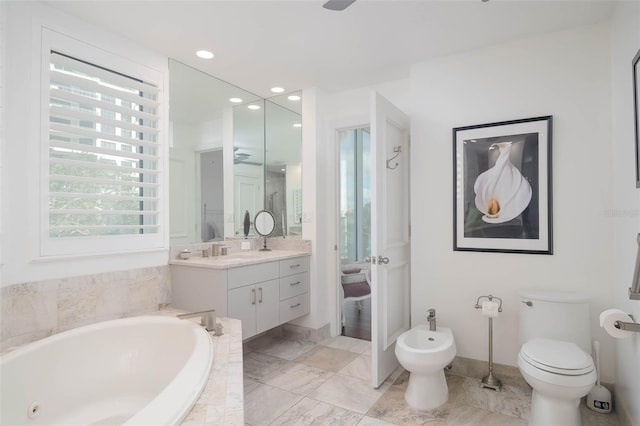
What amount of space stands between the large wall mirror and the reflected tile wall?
0.45 meters

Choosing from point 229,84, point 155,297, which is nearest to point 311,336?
point 155,297

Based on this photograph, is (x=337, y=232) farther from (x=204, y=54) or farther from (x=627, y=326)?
(x=627, y=326)

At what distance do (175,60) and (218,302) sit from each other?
6.51 feet

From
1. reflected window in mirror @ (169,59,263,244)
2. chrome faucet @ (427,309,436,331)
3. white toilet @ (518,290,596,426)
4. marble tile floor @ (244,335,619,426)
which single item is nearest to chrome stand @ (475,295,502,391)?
marble tile floor @ (244,335,619,426)

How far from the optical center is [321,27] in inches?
92.0

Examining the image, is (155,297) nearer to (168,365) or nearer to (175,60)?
(168,365)

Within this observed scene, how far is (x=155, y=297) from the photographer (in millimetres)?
2604

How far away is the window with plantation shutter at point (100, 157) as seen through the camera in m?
2.08

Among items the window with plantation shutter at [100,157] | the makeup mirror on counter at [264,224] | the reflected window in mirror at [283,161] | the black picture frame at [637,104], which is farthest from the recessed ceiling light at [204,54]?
the black picture frame at [637,104]

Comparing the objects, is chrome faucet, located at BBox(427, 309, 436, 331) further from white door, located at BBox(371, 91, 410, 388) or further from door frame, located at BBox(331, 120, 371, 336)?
door frame, located at BBox(331, 120, 371, 336)

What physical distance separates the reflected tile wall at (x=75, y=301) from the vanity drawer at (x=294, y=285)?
37.9 inches

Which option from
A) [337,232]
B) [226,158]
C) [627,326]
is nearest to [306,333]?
[337,232]

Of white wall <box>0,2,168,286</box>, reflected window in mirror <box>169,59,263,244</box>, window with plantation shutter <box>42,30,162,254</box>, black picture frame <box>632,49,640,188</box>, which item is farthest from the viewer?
reflected window in mirror <box>169,59,263,244</box>

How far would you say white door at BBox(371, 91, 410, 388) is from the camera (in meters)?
2.50
